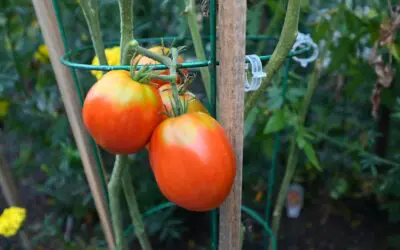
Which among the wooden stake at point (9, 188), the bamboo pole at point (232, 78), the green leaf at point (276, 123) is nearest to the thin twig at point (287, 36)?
the bamboo pole at point (232, 78)

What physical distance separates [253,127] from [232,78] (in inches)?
27.3

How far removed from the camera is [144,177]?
129cm

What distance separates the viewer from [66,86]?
81cm

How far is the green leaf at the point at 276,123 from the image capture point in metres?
0.86

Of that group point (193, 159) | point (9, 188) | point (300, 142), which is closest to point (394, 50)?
point (300, 142)

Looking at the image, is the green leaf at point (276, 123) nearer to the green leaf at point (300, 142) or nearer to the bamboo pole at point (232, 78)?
the green leaf at point (300, 142)

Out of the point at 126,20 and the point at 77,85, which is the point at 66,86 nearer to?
the point at 77,85

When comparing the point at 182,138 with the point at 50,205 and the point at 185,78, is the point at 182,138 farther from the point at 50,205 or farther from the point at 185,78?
the point at 50,205

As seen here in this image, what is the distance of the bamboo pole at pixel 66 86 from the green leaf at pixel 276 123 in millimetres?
440

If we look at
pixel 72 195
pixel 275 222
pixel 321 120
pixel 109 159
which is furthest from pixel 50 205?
pixel 321 120

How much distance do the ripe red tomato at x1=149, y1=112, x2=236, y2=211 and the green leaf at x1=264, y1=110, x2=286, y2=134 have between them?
359 millimetres

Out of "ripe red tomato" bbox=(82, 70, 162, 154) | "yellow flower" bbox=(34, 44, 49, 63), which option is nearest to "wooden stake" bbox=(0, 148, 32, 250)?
"yellow flower" bbox=(34, 44, 49, 63)

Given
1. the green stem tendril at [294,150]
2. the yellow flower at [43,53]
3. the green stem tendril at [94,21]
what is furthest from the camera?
the yellow flower at [43,53]

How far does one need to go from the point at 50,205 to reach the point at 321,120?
48.1 inches
